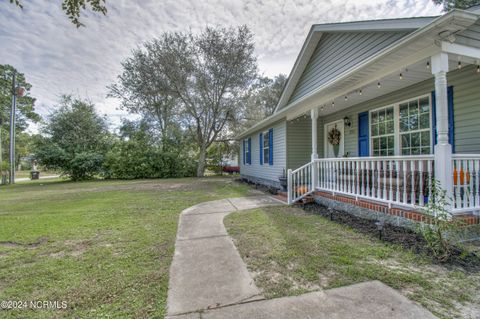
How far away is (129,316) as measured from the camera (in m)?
1.87

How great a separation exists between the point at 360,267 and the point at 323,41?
26.1 ft

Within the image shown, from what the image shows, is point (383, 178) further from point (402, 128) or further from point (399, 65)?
point (402, 128)

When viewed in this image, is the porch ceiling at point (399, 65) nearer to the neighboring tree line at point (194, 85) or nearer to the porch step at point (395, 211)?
the porch step at point (395, 211)

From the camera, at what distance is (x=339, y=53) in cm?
734

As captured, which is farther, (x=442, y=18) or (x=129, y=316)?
(x=442, y=18)

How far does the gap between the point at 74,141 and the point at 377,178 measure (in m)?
19.4

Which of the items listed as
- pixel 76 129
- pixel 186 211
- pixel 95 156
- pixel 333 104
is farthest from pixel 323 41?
pixel 76 129

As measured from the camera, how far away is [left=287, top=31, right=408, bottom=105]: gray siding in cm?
603

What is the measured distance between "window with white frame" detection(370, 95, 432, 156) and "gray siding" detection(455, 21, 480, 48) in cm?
148

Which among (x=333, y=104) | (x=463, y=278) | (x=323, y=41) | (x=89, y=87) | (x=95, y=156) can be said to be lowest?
(x=463, y=278)

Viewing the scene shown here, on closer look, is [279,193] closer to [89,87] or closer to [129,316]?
[129,316]

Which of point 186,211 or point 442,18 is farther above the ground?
point 442,18

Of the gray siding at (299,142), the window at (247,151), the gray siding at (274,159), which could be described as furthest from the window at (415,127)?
the window at (247,151)

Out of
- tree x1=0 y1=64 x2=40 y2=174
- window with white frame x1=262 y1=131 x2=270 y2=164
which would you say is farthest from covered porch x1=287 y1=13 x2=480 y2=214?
tree x1=0 y1=64 x2=40 y2=174
